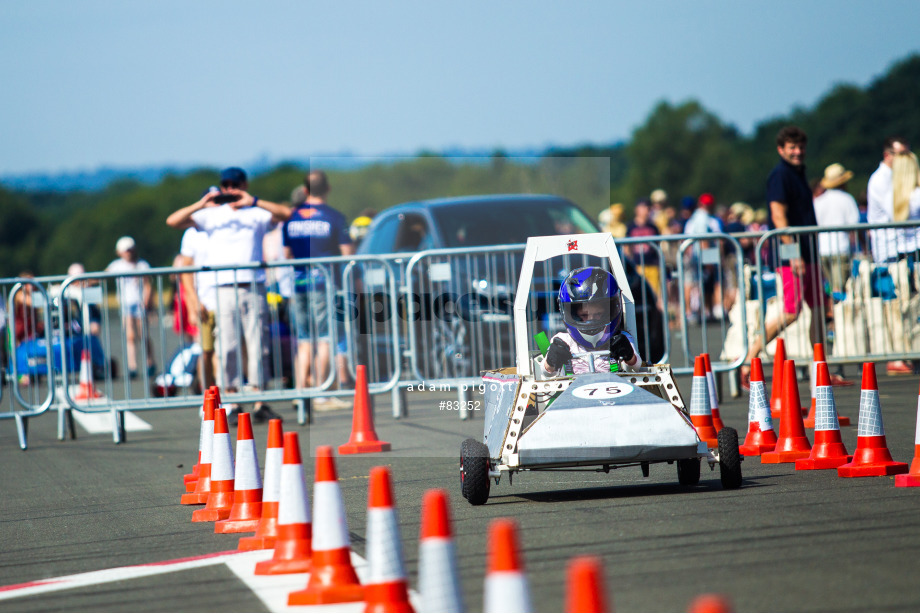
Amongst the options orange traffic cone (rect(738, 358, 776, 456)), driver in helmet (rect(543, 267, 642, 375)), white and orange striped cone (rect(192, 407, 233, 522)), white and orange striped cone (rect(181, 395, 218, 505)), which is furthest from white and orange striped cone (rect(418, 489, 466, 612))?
orange traffic cone (rect(738, 358, 776, 456))

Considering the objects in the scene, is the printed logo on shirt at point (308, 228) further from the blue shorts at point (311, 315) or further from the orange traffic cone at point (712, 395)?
the orange traffic cone at point (712, 395)

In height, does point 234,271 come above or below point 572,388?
above

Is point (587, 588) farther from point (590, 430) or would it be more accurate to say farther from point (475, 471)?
point (475, 471)

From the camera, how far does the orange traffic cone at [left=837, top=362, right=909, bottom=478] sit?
24.2ft

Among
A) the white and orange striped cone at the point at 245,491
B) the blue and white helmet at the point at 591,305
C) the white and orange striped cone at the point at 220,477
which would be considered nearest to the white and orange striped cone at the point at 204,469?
the white and orange striped cone at the point at 220,477

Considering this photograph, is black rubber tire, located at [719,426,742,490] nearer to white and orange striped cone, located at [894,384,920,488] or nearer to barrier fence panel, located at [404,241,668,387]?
white and orange striped cone, located at [894,384,920,488]

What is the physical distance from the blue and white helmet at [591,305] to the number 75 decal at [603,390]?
2.15ft

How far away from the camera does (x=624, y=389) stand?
6.92 meters

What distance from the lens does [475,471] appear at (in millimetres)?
7039

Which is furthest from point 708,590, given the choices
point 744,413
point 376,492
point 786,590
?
point 744,413

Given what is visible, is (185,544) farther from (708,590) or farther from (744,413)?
(744,413)

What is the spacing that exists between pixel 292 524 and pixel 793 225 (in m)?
8.58

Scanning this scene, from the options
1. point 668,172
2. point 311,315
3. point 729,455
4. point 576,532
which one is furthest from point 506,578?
point 668,172

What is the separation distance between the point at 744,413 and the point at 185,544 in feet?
20.2
